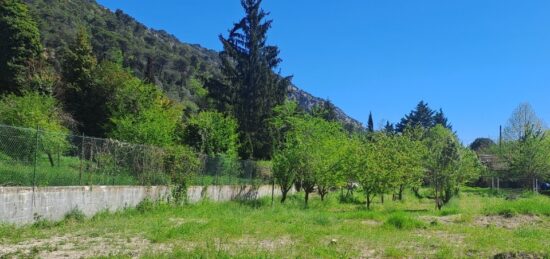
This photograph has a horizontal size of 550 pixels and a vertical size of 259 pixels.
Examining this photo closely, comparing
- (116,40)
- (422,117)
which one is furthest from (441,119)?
(116,40)

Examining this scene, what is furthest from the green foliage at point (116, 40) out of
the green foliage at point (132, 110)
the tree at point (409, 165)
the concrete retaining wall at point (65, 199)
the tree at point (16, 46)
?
the concrete retaining wall at point (65, 199)

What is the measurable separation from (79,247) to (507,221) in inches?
627

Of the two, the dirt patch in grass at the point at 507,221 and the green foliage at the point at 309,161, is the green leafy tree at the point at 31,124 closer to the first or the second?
the green foliage at the point at 309,161

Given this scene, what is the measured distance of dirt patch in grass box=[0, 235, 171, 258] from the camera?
1021 cm

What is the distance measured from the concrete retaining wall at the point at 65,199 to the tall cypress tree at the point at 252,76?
77.2ft

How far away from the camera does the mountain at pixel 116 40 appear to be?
255 feet

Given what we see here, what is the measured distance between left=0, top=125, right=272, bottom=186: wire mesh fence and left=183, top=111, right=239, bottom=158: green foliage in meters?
12.7

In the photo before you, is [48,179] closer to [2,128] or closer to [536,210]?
[2,128]

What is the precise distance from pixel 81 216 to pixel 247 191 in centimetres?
1761

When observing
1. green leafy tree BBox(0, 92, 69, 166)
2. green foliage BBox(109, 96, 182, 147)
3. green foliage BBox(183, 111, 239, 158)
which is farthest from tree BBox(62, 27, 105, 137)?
green foliage BBox(183, 111, 239, 158)

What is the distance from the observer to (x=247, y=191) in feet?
111

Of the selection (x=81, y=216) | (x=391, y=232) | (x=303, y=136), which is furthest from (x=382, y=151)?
(x=81, y=216)

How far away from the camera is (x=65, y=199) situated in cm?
1652

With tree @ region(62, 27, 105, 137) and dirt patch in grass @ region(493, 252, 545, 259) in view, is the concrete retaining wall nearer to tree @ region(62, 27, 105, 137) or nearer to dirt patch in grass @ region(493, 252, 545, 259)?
dirt patch in grass @ region(493, 252, 545, 259)
